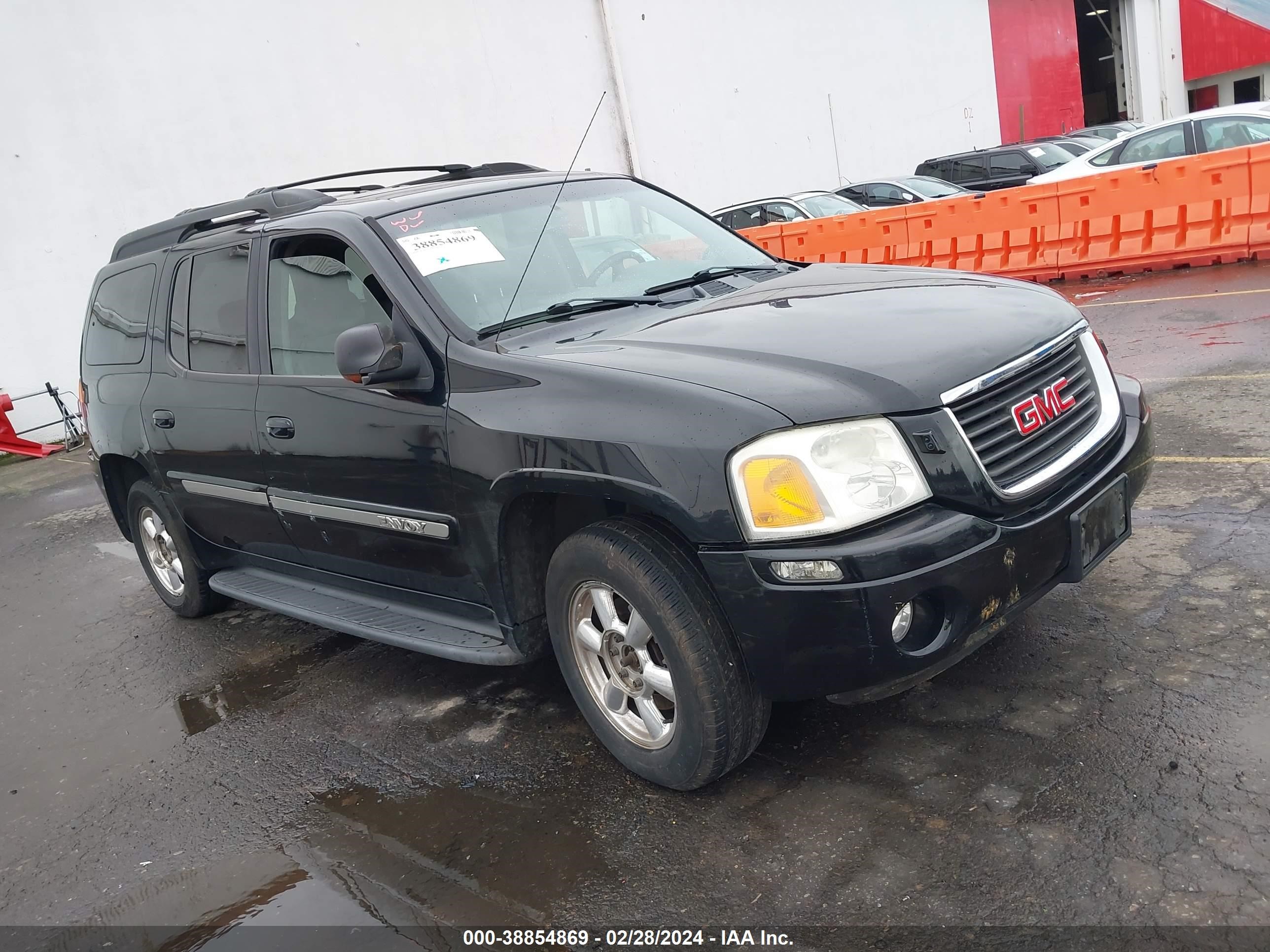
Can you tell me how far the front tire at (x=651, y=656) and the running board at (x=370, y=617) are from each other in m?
0.32

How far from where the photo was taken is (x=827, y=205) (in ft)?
53.0

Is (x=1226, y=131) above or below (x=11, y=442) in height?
above

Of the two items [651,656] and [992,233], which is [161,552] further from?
[992,233]

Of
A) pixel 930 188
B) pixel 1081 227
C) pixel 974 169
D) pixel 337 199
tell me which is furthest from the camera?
pixel 974 169

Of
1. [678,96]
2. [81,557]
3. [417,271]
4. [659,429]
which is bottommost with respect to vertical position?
[81,557]

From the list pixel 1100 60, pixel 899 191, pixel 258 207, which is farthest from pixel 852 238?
pixel 1100 60

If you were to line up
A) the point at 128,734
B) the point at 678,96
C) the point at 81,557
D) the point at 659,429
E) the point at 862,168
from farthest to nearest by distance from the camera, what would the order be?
1. the point at 862,168
2. the point at 678,96
3. the point at 81,557
4. the point at 128,734
5. the point at 659,429

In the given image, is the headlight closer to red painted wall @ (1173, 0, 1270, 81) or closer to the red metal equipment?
the red metal equipment

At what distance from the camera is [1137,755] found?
3.00 m

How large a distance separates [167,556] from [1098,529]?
475 cm

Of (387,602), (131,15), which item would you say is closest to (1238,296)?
(387,602)

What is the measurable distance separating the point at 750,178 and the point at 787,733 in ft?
70.7

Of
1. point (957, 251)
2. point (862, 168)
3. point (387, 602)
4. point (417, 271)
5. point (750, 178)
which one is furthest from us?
point (862, 168)

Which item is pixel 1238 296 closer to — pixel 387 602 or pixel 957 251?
pixel 957 251
